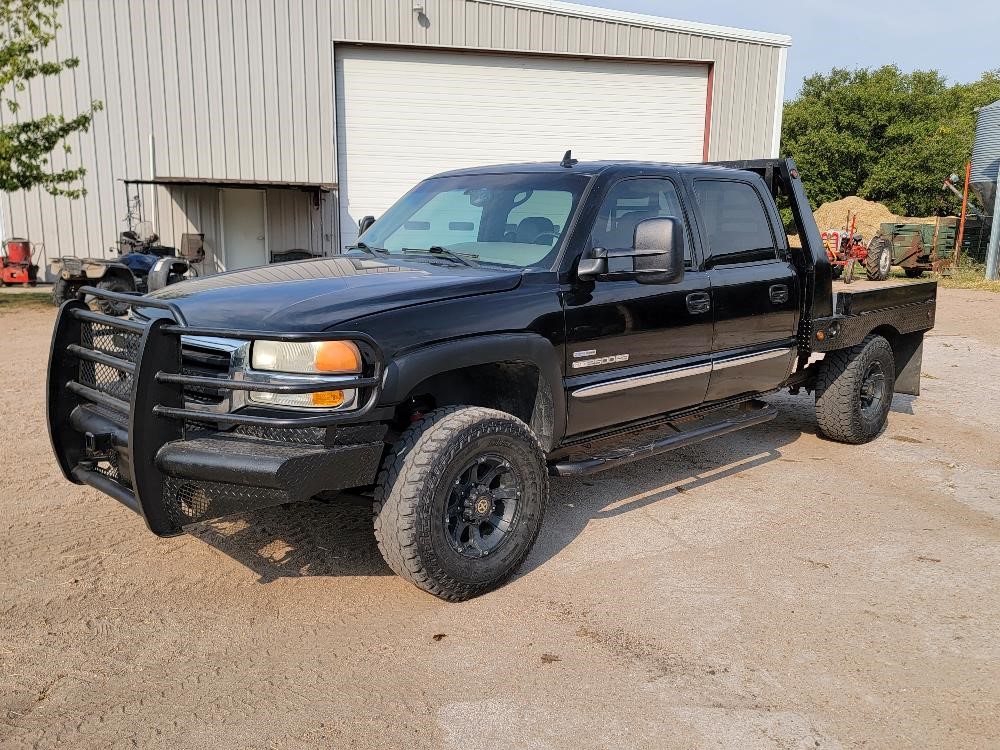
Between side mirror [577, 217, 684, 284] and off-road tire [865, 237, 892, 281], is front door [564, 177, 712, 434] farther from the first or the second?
off-road tire [865, 237, 892, 281]

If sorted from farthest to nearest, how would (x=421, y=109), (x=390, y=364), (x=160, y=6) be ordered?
(x=421, y=109)
(x=160, y=6)
(x=390, y=364)

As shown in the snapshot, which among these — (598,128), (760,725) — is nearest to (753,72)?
(598,128)

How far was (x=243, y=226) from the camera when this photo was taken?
59.9 feet

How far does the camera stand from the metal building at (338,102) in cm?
1684

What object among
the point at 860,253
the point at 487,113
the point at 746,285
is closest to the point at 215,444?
the point at 746,285

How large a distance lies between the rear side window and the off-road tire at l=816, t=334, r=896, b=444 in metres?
1.22

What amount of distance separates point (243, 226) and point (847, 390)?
14.8m

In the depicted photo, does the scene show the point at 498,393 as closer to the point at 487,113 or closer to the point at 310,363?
the point at 310,363

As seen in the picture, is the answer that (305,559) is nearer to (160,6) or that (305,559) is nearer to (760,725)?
(760,725)

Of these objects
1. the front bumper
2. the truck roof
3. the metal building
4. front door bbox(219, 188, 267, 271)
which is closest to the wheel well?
the front bumper

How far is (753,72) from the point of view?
19438 millimetres

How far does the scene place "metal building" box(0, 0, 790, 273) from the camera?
16.8 m

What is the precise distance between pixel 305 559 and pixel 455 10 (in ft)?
52.0

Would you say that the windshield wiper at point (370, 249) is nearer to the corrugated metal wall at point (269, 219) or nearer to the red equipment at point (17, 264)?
the corrugated metal wall at point (269, 219)
